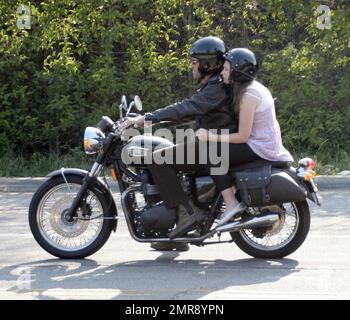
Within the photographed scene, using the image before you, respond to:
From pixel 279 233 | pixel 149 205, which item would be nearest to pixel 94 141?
pixel 149 205

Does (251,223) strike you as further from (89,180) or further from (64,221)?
(64,221)

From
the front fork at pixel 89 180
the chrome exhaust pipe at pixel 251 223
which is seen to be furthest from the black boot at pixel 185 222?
the front fork at pixel 89 180

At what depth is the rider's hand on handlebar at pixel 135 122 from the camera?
718 centimetres

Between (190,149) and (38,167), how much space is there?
7.58 metres

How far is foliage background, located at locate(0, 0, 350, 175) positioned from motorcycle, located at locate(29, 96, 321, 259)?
717cm

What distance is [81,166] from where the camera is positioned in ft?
46.5

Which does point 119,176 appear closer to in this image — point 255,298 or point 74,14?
point 255,298

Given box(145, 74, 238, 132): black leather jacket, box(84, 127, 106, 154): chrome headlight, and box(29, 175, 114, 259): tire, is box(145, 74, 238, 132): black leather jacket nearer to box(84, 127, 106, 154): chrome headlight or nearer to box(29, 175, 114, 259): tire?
box(84, 127, 106, 154): chrome headlight

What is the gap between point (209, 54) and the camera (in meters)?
7.19

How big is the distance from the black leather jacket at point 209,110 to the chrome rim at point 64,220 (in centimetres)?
98

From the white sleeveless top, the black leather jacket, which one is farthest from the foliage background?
the black leather jacket

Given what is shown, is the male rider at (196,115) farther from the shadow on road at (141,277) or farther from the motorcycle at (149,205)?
the shadow on road at (141,277)

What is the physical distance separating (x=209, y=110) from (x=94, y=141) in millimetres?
1048

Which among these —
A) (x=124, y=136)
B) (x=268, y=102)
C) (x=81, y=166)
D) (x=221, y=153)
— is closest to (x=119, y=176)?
(x=124, y=136)
